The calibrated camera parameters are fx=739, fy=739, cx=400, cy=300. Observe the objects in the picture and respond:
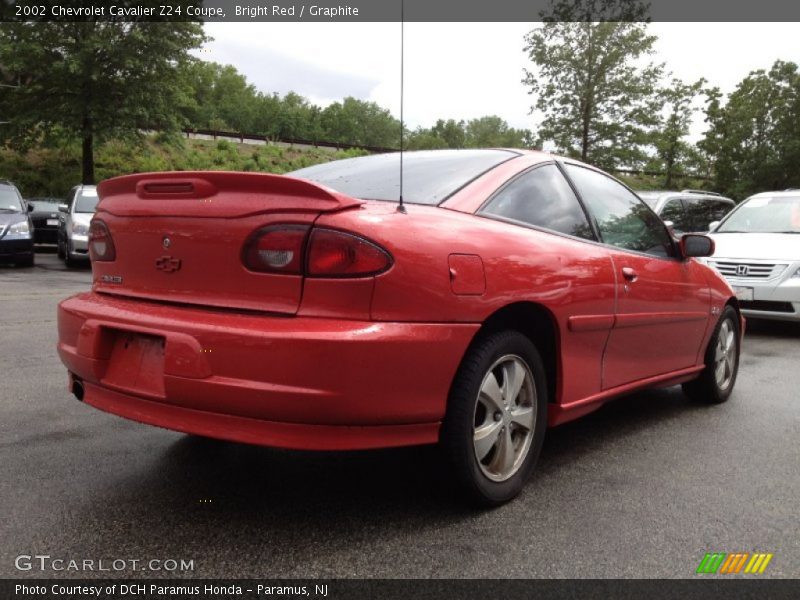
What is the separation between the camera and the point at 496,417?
9.18 feet

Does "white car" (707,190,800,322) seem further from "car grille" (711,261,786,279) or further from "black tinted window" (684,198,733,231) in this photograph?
"black tinted window" (684,198,733,231)

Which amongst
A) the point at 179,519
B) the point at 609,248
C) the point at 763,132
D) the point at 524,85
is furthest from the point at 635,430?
the point at 763,132

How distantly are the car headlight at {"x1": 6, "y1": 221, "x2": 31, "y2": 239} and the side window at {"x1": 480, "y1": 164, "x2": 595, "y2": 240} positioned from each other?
12.6m

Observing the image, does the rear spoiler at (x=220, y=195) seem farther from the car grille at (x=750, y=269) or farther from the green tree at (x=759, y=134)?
the green tree at (x=759, y=134)

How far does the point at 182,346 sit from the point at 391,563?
98cm

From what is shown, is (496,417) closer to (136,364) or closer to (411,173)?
(411,173)

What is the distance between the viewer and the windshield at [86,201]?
14672 millimetres

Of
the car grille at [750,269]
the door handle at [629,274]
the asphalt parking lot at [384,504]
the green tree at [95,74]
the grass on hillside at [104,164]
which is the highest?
the green tree at [95,74]

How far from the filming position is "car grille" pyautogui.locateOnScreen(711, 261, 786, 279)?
25.3ft

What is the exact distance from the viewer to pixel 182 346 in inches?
96.6

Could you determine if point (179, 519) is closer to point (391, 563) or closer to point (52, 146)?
point (391, 563)

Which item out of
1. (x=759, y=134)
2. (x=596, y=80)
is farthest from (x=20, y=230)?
(x=759, y=134)

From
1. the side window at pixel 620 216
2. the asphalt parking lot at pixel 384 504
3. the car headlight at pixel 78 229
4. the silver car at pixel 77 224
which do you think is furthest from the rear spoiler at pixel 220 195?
the car headlight at pixel 78 229

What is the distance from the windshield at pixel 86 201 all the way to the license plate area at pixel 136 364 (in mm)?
12973
